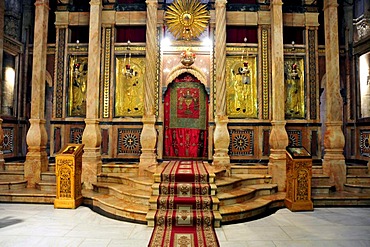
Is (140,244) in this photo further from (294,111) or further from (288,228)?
(294,111)

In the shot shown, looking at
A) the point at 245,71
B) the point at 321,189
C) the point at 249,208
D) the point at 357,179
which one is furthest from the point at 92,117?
the point at 357,179

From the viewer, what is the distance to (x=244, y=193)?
5648mm

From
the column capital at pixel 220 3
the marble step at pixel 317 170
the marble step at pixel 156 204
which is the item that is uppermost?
the column capital at pixel 220 3

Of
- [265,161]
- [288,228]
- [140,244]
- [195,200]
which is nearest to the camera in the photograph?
[140,244]

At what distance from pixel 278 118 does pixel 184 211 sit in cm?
348

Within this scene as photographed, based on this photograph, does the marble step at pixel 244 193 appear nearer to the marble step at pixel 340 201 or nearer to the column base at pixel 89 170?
the marble step at pixel 340 201

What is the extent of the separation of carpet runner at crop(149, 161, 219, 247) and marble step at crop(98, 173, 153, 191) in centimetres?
39

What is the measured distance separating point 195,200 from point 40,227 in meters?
2.51

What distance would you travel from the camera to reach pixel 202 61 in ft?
28.2

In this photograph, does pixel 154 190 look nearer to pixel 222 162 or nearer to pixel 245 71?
pixel 222 162

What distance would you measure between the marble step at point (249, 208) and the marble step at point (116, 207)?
138 centimetres

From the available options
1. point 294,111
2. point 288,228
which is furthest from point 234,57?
point 288,228

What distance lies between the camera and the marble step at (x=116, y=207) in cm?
490

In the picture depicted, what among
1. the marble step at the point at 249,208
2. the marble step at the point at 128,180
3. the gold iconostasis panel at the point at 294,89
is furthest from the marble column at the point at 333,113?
the marble step at the point at 128,180
